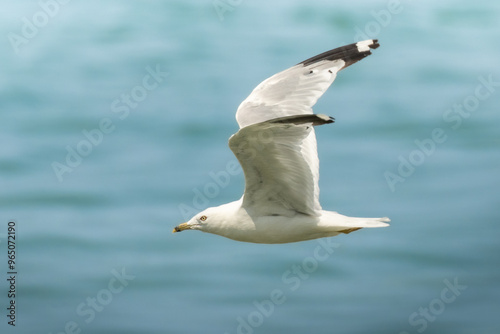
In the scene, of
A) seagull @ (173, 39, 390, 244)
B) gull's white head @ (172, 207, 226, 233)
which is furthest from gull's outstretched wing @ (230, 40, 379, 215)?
gull's white head @ (172, 207, 226, 233)

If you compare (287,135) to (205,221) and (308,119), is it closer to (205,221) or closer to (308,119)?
(308,119)

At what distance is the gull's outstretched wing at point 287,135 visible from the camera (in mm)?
6836

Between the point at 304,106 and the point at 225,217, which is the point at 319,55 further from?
the point at 225,217

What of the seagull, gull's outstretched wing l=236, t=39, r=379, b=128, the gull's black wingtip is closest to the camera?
the gull's black wingtip

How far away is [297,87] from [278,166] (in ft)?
5.63

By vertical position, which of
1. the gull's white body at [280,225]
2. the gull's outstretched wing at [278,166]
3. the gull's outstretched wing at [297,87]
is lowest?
the gull's white body at [280,225]

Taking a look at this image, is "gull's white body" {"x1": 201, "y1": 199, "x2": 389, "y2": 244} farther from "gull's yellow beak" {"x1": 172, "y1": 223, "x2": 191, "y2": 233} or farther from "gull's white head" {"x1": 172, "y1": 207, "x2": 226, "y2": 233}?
"gull's yellow beak" {"x1": 172, "y1": 223, "x2": 191, "y2": 233}

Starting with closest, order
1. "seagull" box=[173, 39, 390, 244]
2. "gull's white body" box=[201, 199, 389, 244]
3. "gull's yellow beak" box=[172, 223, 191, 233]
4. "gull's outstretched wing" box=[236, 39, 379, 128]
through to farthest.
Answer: "seagull" box=[173, 39, 390, 244], "gull's white body" box=[201, 199, 389, 244], "gull's yellow beak" box=[172, 223, 191, 233], "gull's outstretched wing" box=[236, 39, 379, 128]

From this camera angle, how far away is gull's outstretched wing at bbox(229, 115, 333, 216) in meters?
6.68

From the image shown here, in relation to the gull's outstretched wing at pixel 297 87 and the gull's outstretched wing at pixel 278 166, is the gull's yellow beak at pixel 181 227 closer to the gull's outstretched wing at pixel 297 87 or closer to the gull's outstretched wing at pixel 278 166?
the gull's outstretched wing at pixel 278 166

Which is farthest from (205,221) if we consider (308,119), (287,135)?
(308,119)

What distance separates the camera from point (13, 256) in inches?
364

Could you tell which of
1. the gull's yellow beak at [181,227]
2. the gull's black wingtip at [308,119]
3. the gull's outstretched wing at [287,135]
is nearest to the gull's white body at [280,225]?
the gull's outstretched wing at [287,135]

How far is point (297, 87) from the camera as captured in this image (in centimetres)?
872
